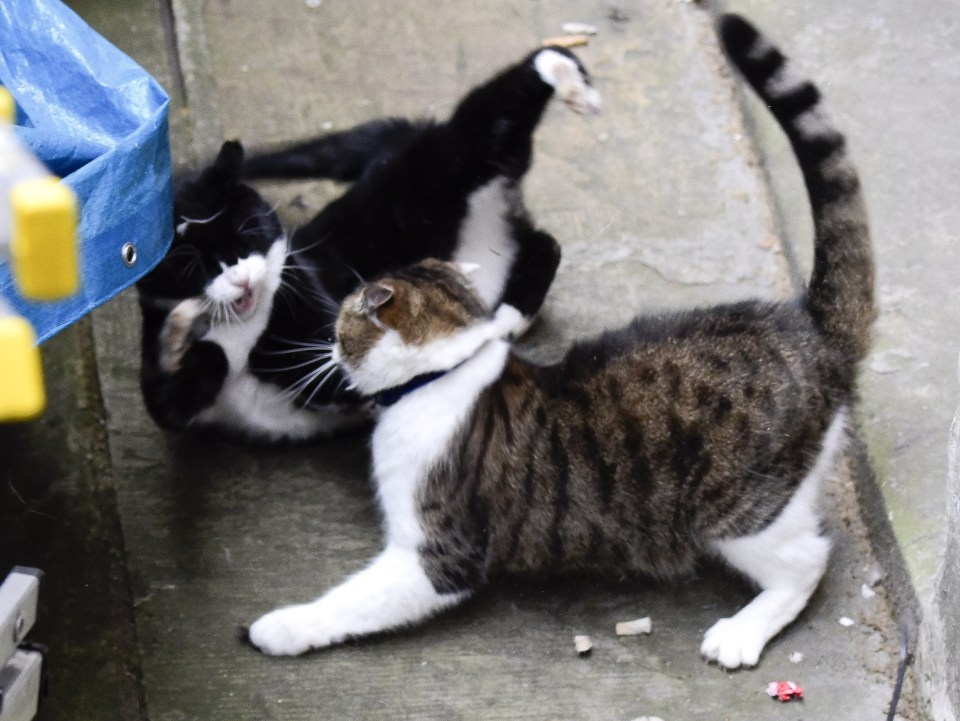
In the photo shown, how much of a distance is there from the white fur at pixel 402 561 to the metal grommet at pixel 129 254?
642 millimetres

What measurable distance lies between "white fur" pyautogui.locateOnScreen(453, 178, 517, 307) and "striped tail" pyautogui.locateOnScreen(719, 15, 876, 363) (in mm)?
692

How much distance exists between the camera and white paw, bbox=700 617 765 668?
2.47 m

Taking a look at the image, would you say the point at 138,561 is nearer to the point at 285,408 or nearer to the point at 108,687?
the point at 108,687

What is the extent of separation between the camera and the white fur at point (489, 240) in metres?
2.97

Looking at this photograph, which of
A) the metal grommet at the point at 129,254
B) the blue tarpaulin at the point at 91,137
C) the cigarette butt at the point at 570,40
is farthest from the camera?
the cigarette butt at the point at 570,40

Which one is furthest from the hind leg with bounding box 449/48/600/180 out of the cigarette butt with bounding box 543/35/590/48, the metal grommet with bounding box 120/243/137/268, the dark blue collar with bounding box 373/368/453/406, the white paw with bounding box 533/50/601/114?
the cigarette butt with bounding box 543/35/590/48

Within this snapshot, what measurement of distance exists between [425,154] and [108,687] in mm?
1377

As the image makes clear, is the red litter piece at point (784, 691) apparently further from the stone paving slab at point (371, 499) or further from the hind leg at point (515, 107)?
the hind leg at point (515, 107)

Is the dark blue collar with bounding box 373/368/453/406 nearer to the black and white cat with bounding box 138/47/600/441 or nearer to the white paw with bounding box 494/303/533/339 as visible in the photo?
the black and white cat with bounding box 138/47/600/441

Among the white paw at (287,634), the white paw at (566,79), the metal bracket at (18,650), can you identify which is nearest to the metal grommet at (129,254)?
the metal bracket at (18,650)

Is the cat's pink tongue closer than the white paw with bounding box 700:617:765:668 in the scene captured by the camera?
No

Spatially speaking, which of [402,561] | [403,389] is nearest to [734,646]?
[402,561]

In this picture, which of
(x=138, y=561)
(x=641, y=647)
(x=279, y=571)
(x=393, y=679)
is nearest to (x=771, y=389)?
(x=641, y=647)

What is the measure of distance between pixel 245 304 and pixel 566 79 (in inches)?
35.5
